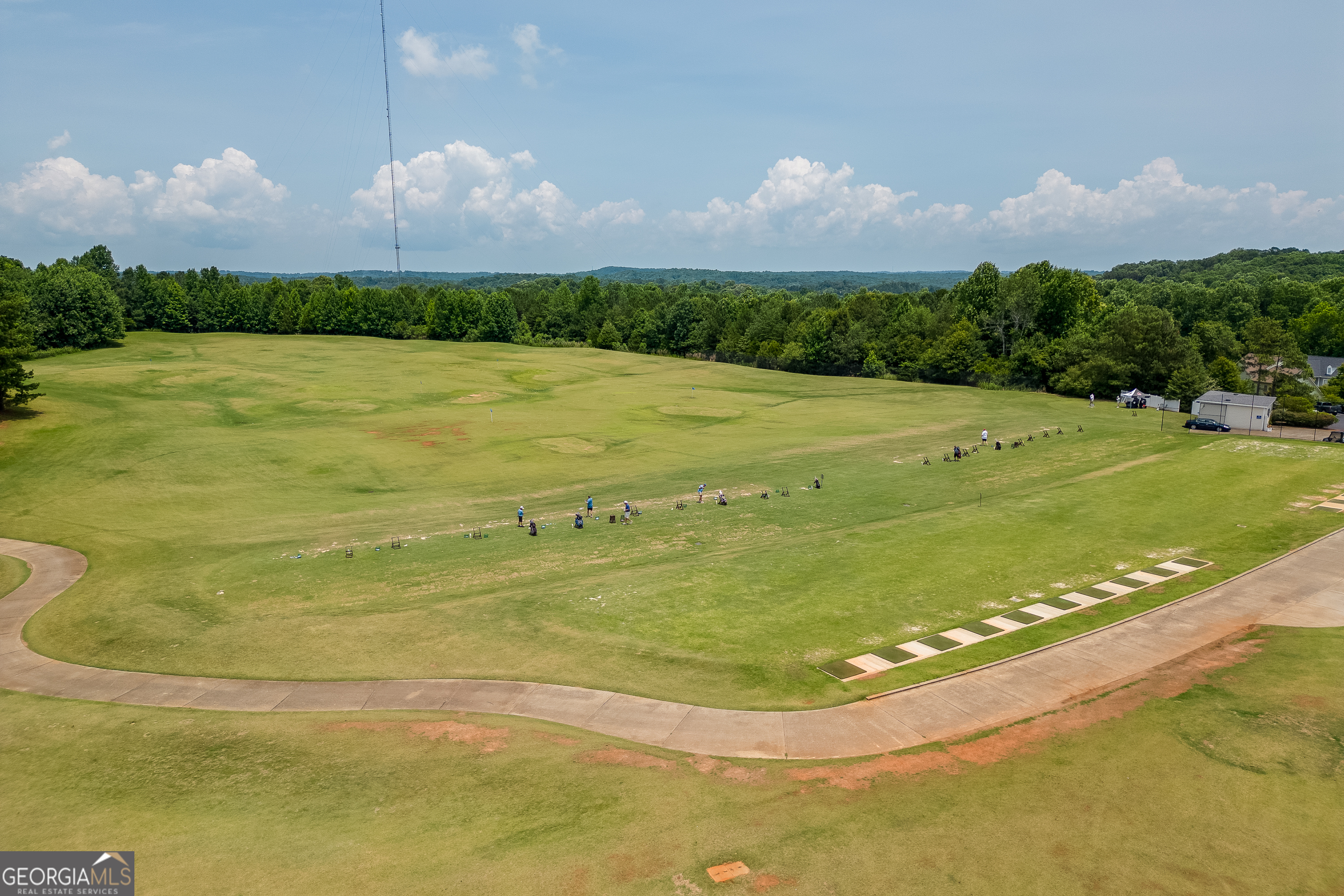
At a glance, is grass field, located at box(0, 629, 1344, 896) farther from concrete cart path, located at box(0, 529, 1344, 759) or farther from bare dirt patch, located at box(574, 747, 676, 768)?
concrete cart path, located at box(0, 529, 1344, 759)

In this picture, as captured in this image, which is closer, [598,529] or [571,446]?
[598,529]

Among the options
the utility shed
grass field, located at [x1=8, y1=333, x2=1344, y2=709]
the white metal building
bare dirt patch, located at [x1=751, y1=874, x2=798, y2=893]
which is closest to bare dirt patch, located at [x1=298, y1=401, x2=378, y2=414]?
grass field, located at [x1=8, y1=333, x2=1344, y2=709]

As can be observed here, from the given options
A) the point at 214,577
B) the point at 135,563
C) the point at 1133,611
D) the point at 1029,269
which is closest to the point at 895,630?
the point at 1133,611

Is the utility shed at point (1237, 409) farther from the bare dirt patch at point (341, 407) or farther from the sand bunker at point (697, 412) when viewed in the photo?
the bare dirt patch at point (341, 407)

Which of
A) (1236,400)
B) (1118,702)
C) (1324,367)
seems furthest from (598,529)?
(1324,367)

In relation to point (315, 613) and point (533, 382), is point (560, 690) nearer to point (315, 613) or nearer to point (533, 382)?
point (315, 613)

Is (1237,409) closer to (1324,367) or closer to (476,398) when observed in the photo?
(1324,367)
